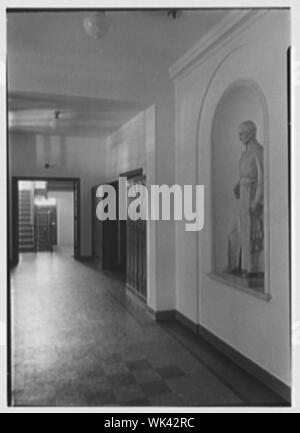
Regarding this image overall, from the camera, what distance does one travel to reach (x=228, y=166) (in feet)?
10.9

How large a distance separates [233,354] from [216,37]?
2849mm

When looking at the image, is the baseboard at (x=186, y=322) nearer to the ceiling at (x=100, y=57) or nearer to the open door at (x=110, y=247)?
the ceiling at (x=100, y=57)

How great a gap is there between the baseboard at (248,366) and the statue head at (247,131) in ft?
6.01

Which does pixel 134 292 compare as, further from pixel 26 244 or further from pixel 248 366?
pixel 26 244

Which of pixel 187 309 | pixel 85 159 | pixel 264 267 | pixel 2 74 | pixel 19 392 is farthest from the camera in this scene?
pixel 85 159

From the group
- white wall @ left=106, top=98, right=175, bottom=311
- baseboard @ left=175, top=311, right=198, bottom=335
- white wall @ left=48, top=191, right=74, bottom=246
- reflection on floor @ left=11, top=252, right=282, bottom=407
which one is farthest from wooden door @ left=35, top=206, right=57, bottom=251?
baseboard @ left=175, top=311, right=198, bottom=335

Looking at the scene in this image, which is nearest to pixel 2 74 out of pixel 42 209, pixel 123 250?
pixel 123 250

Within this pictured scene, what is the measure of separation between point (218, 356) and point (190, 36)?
3023mm

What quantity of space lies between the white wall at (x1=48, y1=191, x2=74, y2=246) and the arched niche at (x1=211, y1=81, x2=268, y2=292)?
6077 millimetres

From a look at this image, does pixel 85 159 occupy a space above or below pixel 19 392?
above

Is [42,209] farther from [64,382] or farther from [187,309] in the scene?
[64,382]

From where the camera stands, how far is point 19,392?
2.55 metres

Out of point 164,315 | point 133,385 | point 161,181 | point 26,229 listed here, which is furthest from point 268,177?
point 26,229

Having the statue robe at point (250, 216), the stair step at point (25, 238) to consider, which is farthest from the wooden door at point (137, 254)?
the stair step at point (25, 238)
